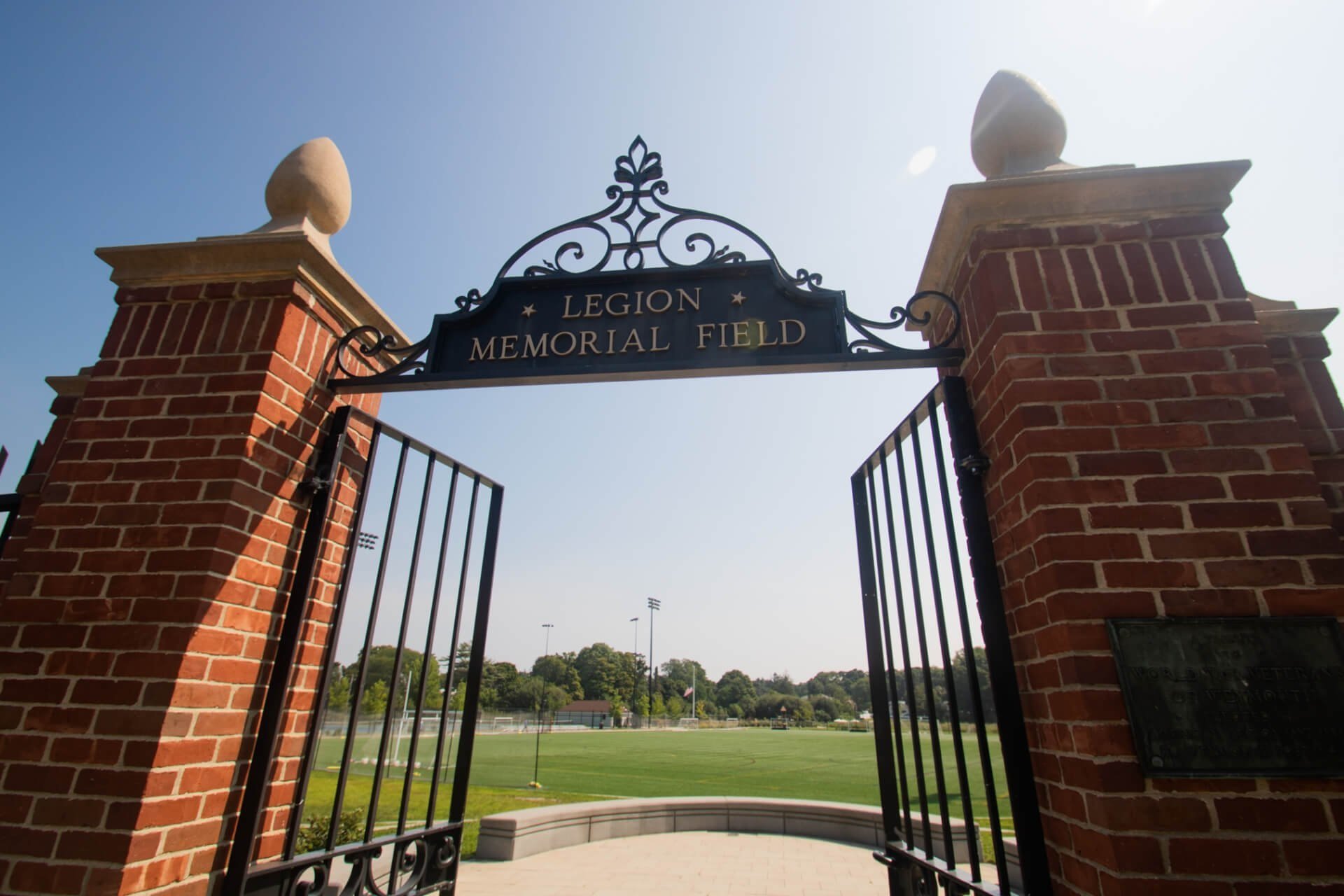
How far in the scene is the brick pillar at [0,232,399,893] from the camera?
2.01 m

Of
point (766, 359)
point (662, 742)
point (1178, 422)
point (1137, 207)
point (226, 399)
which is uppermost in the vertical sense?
point (1137, 207)

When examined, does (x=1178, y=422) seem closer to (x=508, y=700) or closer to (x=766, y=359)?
(x=766, y=359)

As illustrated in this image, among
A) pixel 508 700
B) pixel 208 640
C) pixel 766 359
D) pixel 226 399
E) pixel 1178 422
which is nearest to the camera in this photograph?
pixel 1178 422

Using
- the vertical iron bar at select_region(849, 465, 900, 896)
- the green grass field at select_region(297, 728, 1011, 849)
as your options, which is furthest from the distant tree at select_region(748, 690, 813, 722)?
the vertical iron bar at select_region(849, 465, 900, 896)

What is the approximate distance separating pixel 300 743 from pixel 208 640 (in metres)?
0.66

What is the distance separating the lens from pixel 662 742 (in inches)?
1516

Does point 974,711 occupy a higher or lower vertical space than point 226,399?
lower

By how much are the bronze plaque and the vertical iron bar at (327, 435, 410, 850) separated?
2.33 meters

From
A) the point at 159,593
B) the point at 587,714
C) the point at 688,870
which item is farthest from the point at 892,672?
the point at 587,714

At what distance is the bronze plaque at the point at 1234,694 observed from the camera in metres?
1.68

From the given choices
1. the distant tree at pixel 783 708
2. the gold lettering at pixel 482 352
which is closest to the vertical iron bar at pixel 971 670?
the gold lettering at pixel 482 352

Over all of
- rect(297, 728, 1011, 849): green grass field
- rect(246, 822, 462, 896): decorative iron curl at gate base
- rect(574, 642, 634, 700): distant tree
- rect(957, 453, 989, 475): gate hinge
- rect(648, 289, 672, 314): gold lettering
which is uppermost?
rect(574, 642, 634, 700): distant tree

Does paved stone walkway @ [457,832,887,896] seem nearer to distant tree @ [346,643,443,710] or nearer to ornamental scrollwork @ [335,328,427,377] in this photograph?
distant tree @ [346,643,443,710]

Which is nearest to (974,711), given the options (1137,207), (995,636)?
(995,636)
